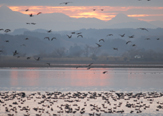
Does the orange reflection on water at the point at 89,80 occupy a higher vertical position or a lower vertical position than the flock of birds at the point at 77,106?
higher

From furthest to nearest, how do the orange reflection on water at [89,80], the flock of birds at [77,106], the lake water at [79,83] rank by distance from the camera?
1. the orange reflection on water at [89,80]
2. the lake water at [79,83]
3. the flock of birds at [77,106]

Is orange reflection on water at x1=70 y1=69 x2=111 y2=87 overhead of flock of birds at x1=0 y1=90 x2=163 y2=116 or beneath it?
overhead

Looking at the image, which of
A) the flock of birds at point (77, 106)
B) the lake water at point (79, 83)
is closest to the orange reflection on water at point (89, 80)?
the lake water at point (79, 83)

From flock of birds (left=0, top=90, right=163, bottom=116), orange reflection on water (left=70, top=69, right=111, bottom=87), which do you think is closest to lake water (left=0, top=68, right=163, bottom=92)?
orange reflection on water (left=70, top=69, right=111, bottom=87)

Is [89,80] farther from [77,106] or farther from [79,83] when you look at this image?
[77,106]

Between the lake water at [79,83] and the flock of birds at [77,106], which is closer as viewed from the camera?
the flock of birds at [77,106]

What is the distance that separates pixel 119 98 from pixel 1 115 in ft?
40.3

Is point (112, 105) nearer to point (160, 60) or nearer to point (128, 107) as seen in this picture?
point (128, 107)

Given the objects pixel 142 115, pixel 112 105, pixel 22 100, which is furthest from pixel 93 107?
pixel 22 100

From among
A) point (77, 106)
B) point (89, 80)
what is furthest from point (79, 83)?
point (77, 106)

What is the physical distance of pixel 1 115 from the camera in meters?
23.2

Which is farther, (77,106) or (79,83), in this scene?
(79,83)

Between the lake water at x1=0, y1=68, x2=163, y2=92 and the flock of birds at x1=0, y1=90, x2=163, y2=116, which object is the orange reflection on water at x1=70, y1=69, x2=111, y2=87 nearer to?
the lake water at x1=0, y1=68, x2=163, y2=92

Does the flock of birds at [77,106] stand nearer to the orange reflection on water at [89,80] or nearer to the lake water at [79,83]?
the lake water at [79,83]
